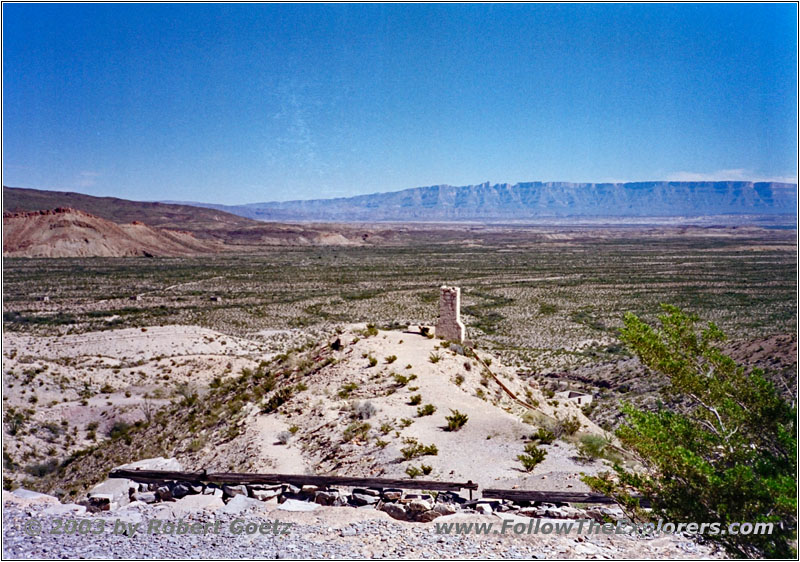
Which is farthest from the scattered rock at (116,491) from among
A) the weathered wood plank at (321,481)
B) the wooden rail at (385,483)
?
the weathered wood plank at (321,481)

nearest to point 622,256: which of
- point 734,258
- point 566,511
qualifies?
point 734,258

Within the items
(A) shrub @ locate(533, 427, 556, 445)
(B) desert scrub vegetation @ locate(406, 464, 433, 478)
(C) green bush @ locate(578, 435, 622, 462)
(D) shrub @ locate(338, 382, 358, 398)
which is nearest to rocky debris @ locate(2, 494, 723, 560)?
(B) desert scrub vegetation @ locate(406, 464, 433, 478)

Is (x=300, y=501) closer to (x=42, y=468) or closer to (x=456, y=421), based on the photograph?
(x=456, y=421)

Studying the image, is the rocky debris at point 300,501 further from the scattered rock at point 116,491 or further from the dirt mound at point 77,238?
the dirt mound at point 77,238

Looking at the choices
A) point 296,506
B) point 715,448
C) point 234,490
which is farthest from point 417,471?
point 715,448

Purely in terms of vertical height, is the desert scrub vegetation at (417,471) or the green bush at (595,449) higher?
the green bush at (595,449)

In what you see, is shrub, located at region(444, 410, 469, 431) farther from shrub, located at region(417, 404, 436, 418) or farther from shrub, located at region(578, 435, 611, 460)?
shrub, located at region(578, 435, 611, 460)
